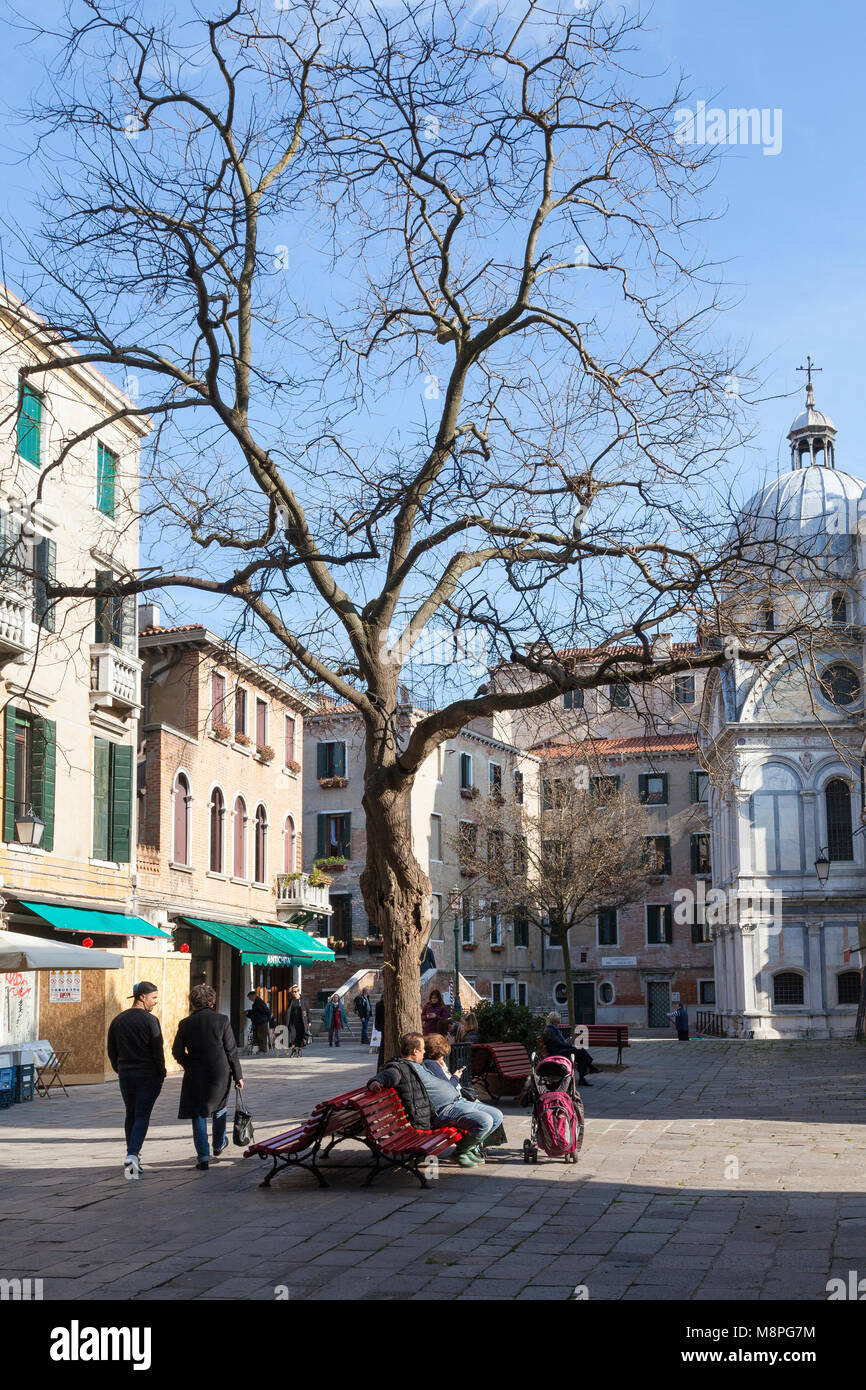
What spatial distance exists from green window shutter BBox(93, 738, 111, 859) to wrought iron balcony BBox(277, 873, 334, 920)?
12.7 meters

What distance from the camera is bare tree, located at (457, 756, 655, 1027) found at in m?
43.3

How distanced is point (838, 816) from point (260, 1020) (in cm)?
2309

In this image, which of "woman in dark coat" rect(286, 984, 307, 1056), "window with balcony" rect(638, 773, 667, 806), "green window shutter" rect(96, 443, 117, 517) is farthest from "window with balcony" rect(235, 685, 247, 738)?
"window with balcony" rect(638, 773, 667, 806)

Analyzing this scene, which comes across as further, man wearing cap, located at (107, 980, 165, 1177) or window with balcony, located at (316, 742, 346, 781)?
window with balcony, located at (316, 742, 346, 781)

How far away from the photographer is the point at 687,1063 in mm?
28406

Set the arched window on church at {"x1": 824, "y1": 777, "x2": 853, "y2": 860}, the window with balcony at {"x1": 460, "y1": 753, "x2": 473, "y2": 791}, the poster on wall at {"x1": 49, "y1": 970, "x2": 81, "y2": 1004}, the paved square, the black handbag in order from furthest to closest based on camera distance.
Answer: the window with balcony at {"x1": 460, "y1": 753, "x2": 473, "y2": 791}, the arched window on church at {"x1": 824, "y1": 777, "x2": 853, "y2": 860}, the poster on wall at {"x1": 49, "y1": 970, "x2": 81, "y2": 1004}, the black handbag, the paved square

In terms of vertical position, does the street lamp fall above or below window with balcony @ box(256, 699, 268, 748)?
below

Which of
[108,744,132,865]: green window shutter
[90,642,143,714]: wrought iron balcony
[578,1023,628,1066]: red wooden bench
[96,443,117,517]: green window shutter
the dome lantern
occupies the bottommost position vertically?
[578,1023,628,1066]: red wooden bench

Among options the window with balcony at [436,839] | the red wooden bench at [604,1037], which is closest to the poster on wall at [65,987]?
the red wooden bench at [604,1037]

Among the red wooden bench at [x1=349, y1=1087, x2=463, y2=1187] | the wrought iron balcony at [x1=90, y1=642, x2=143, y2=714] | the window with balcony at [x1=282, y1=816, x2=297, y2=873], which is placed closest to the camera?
the red wooden bench at [x1=349, y1=1087, x2=463, y2=1187]

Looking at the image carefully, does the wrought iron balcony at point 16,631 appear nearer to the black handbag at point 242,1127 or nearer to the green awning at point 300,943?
the black handbag at point 242,1127

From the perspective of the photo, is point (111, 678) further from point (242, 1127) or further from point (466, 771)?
point (466, 771)

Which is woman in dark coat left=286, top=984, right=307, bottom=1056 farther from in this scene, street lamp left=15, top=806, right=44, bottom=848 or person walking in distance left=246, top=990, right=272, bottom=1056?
street lamp left=15, top=806, right=44, bottom=848

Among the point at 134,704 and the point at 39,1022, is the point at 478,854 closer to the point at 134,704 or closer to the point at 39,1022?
the point at 134,704
